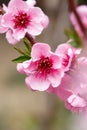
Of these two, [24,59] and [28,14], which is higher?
[28,14]

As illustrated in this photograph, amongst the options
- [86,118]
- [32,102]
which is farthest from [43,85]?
[32,102]

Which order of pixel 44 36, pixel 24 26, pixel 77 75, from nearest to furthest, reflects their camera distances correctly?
pixel 77 75, pixel 24 26, pixel 44 36

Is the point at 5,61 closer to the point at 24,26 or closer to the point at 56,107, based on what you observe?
the point at 56,107

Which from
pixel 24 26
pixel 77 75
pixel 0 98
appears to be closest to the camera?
pixel 77 75

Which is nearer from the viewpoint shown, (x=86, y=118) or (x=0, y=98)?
(x=86, y=118)

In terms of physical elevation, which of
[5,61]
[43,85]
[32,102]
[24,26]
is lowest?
[32,102]

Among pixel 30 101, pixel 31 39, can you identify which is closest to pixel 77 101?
pixel 31 39

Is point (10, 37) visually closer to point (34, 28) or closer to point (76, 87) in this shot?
point (34, 28)
